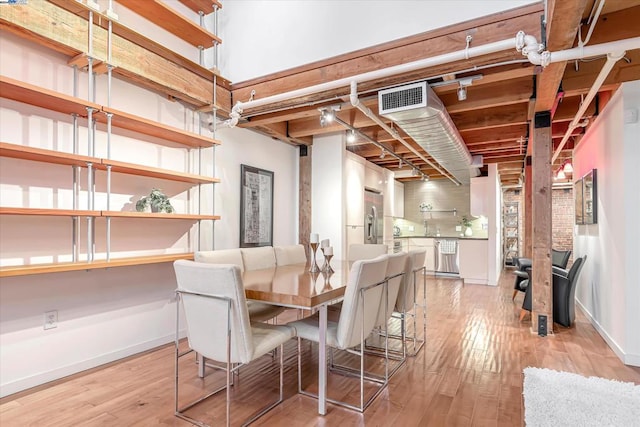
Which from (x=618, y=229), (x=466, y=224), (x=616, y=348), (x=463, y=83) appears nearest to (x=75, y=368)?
(x=463, y=83)

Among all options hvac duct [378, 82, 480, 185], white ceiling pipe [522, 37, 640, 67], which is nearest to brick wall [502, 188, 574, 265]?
hvac duct [378, 82, 480, 185]

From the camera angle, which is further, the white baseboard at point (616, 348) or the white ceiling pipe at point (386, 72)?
the white baseboard at point (616, 348)

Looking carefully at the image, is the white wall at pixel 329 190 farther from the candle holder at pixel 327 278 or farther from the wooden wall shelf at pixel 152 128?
the candle holder at pixel 327 278

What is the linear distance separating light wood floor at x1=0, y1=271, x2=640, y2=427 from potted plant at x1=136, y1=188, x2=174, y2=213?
1317 millimetres

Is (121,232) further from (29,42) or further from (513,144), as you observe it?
(513,144)

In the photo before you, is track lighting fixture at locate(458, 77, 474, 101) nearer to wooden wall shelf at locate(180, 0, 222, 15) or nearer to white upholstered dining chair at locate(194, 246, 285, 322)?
white upholstered dining chair at locate(194, 246, 285, 322)

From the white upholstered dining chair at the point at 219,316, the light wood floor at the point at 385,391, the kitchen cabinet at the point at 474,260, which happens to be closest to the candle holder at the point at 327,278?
the white upholstered dining chair at the point at 219,316

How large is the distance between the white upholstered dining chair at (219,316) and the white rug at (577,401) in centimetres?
170

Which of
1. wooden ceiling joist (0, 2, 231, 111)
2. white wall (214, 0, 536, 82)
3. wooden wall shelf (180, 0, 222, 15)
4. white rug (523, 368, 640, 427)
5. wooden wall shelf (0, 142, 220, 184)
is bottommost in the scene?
white rug (523, 368, 640, 427)

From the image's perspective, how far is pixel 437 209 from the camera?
9297 mm

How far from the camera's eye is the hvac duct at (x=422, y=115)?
3024 millimetres

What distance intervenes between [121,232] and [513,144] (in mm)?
5892

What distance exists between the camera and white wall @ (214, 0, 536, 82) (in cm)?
281

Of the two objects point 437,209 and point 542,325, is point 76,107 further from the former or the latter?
point 437,209
